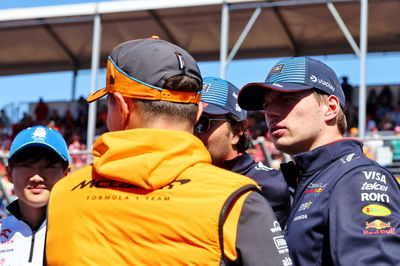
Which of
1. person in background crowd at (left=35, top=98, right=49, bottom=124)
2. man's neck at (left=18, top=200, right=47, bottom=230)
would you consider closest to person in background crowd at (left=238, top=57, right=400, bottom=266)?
man's neck at (left=18, top=200, right=47, bottom=230)

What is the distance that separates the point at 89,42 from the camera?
19062 mm

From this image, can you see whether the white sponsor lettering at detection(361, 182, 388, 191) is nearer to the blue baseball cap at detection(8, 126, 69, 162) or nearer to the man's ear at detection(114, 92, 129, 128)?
the man's ear at detection(114, 92, 129, 128)

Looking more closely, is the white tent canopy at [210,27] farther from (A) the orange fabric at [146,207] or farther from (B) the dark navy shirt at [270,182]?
(A) the orange fabric at [146,207]

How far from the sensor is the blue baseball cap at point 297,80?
2.47 meters

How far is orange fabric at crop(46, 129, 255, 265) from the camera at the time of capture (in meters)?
1.71

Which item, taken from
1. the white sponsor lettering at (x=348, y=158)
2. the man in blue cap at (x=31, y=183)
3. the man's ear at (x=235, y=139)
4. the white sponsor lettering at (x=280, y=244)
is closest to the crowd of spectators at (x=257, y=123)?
the man's ear at (x=235, y=139)

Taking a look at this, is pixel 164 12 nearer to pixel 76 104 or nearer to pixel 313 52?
pixel 313 52

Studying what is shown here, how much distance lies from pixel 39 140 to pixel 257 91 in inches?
47.0

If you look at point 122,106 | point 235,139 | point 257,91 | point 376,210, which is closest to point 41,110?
point 235,139

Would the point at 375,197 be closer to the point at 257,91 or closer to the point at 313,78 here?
the point at 313,78

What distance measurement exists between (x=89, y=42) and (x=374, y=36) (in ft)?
26.2

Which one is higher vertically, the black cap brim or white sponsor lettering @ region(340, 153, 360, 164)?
the black cap brim

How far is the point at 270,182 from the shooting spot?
3.08 meters

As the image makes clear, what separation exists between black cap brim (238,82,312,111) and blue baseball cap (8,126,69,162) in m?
1.07
